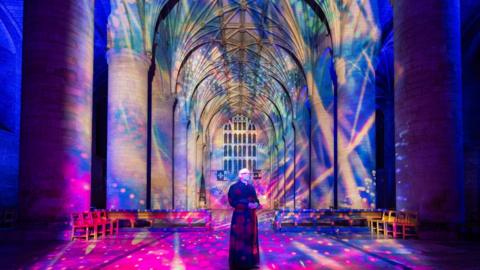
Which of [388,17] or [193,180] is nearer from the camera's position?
[388,17]

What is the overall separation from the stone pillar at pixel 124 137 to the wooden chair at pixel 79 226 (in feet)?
19.0

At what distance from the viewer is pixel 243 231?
644 centimetres

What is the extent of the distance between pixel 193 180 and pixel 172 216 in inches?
879

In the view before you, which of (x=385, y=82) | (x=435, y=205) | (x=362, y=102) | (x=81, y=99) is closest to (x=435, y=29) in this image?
(x=435, y=205)

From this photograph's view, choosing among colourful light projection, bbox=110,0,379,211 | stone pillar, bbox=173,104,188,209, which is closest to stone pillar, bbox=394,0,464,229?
colourful light projection, bbox=110,0,379,211

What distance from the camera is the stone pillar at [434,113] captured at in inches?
399

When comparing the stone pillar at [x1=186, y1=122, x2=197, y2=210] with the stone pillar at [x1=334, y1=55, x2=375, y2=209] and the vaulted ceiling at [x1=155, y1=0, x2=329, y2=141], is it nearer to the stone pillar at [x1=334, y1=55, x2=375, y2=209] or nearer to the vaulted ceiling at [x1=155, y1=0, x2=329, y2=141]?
the vaulted ceiling at [x1=155, y1=0, x2=329, y2=141]

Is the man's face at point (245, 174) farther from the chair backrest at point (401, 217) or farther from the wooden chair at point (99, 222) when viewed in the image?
the chair backrest at point (401, 217)

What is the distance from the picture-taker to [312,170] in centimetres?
2438

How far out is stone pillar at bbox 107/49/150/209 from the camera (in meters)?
16.1

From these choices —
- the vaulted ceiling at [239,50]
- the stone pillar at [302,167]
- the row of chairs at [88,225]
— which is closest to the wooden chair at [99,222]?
the row of chairs at [88,225]

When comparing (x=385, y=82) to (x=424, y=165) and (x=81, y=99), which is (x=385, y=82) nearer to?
(x=424, y=165)

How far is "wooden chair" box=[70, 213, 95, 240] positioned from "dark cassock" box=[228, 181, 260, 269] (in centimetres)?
500

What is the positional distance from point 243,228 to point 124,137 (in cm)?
1080
